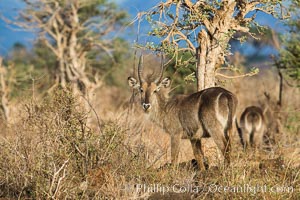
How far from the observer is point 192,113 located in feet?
26.7

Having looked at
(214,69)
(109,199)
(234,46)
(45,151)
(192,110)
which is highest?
(234,46)

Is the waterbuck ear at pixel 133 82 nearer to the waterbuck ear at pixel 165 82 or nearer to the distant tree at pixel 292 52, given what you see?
the waterbuck ear at pixel 165 82

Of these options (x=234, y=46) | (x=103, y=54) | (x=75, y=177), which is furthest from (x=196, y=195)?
(x=234, y=46)

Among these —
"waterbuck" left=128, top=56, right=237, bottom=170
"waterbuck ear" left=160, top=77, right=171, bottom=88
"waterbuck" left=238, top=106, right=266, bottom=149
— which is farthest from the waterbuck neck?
"waterbuck" left=238, top=106, right=266, bottom=149

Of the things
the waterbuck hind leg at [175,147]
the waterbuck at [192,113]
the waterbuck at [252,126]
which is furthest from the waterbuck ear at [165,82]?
the waterbuck at [252,126]

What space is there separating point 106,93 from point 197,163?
1511cm

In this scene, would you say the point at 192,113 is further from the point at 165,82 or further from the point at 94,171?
the point at 94,171

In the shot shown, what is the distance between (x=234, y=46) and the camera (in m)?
30.4

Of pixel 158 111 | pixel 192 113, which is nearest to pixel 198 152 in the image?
pixel 192 113

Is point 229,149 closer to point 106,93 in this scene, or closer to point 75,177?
point 75,177

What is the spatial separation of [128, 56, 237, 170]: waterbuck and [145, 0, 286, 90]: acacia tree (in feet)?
1.63

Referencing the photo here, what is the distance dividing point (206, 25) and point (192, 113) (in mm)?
1366

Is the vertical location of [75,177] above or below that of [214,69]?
below

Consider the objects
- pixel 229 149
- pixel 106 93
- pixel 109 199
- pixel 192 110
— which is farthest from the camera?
pixel 106 93
